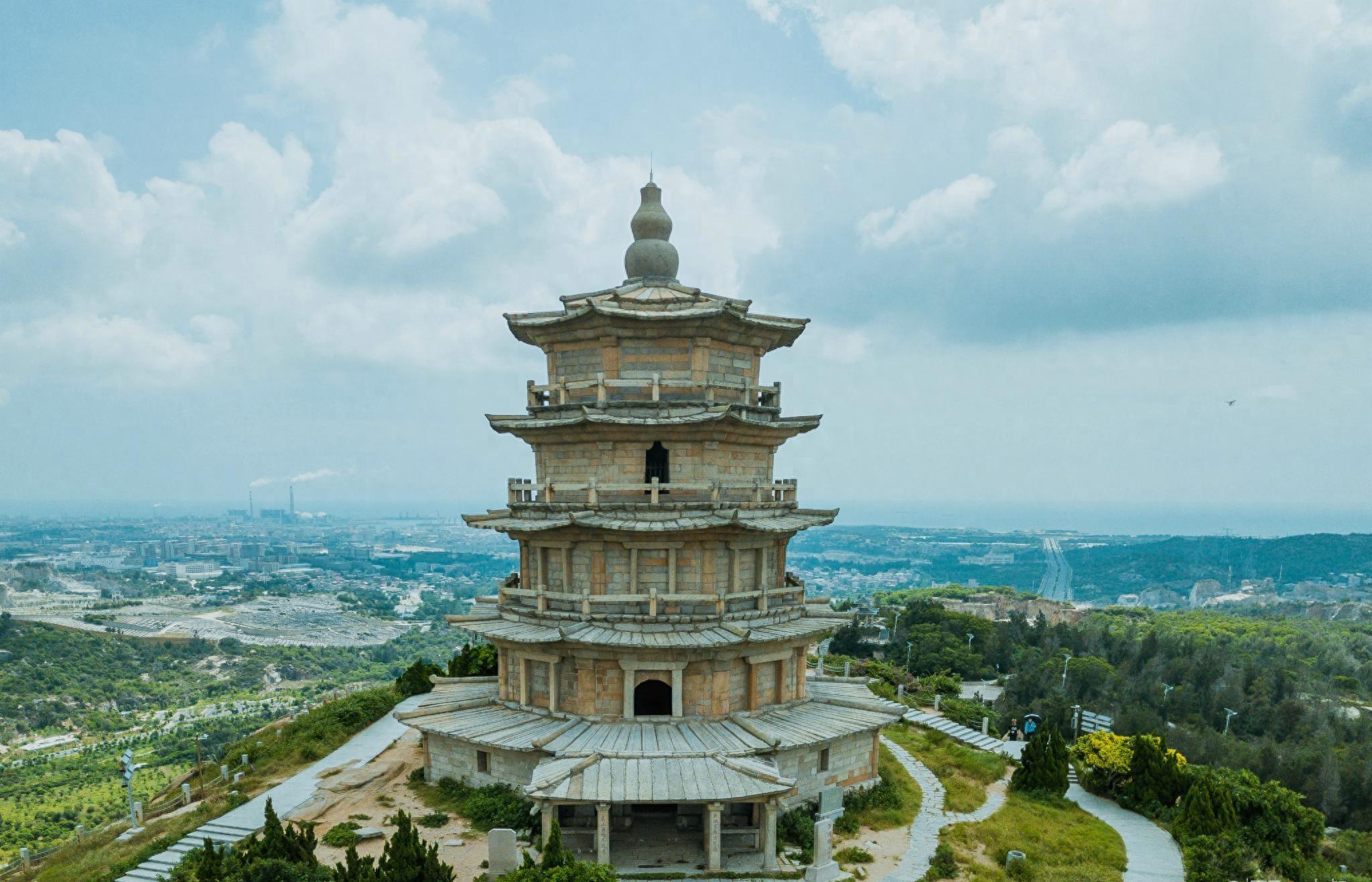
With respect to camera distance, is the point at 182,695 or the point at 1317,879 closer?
the point at 1317,879

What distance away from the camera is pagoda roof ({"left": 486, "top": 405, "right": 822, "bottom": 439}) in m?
23.0

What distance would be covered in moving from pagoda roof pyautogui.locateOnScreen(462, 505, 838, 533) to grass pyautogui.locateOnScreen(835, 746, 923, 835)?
859 cm

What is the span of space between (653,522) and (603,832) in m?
8.02

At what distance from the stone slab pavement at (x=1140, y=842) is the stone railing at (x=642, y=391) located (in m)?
16.9

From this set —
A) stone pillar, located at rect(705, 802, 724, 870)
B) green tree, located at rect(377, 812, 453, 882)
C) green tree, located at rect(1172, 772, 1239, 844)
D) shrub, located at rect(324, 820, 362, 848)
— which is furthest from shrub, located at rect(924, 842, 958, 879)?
shrub, located at rect(324, 820, 362, 848)

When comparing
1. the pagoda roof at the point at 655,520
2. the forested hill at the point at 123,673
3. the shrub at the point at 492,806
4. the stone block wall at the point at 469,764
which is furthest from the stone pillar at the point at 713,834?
the forested hill at the point at 123,673

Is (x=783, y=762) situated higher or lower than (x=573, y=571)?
lower

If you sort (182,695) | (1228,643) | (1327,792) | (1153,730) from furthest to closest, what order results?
(182,695)
(1228,643)
(1153,730)
(1327,792)

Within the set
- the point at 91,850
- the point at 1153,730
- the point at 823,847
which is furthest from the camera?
the point at 1153,730

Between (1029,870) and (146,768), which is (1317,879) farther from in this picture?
(146,768)

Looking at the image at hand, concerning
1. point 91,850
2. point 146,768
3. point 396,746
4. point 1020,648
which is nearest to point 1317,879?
point 396,746

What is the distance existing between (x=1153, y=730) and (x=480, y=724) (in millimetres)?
35048

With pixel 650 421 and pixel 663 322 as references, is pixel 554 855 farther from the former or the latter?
pixel 663 322

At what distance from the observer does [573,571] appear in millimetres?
24531
